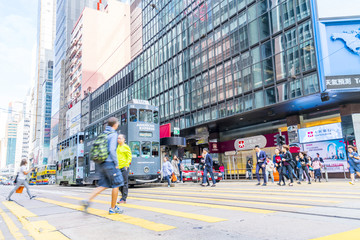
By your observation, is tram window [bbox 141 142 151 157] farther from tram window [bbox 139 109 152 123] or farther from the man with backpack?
the man with backpack

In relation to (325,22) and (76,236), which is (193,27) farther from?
(76,236)

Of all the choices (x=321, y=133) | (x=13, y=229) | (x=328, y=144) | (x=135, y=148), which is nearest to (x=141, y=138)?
(x=135, y=148)

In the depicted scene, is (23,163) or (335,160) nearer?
(23,163)

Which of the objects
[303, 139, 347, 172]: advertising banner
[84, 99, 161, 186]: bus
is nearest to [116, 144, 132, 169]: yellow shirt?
[84, 99, 161, 186]: bus

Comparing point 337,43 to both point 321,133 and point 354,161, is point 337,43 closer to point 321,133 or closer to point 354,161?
point 321,133

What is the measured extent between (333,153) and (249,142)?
7.78 m

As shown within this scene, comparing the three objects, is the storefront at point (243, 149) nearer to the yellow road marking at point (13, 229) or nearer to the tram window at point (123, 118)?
the tram window at point (123, 118)

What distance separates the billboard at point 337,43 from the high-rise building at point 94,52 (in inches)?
2225

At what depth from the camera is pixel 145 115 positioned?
1695 cm

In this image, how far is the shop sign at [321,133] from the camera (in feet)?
72.0

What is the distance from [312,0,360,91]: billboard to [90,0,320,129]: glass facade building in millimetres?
614

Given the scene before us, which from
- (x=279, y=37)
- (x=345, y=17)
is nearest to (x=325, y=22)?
(x=345, y=17)

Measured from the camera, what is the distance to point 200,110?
1200 inches

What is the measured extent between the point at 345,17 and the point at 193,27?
1601 cm
